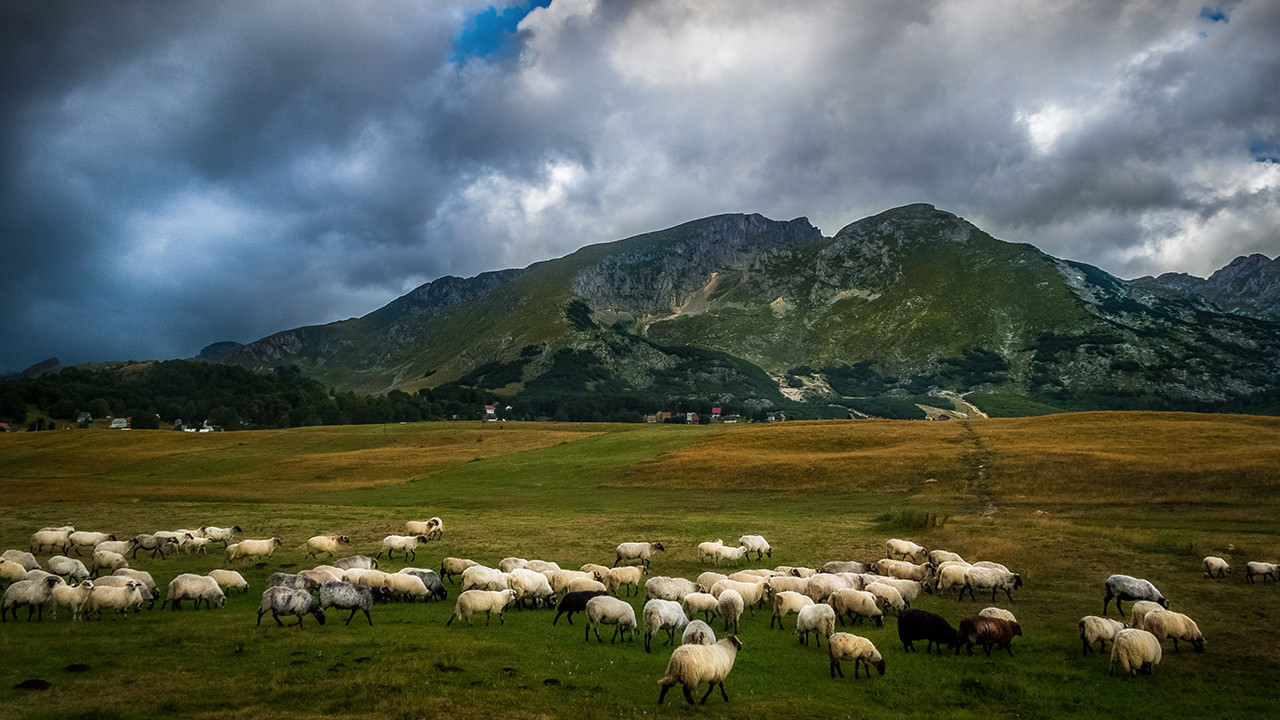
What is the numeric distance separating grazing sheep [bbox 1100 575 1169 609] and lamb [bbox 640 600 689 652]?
52.6ft

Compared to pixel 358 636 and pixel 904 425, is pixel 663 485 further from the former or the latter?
pixel 358 636

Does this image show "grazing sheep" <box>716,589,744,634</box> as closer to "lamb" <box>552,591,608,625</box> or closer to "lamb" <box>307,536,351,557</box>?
"lamb" <box>552,591,608,625</box>

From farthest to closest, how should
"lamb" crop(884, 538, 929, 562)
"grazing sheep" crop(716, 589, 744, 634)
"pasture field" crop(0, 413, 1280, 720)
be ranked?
"lamb" crop(884, 538, 929, 562), "grazing sheep" crop(716, 589, 744, 634), "pasture field" crop(0, 413, 1280, 720)

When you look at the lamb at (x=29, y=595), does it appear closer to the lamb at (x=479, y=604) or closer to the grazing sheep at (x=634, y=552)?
the lamb at (x=479, y=604)

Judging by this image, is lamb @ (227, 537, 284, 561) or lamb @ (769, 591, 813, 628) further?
lamb @ (227, 537, 284, 561)

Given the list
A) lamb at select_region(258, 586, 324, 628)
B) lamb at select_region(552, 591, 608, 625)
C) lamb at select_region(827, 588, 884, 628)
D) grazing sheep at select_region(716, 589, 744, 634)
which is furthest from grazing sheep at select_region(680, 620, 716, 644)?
lamb at select_region(258, 586, 324, 628)

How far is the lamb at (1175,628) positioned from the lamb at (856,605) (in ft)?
25.1

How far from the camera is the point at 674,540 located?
42.0 meters

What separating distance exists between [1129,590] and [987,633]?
915 centimetres

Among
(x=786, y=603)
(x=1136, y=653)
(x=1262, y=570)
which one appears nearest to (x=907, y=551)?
(x=786, y=603)

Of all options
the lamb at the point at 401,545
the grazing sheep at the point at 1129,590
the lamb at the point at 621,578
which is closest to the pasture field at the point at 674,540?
the grazing sheep at the point at 1129,590

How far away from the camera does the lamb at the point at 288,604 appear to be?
2219 centimetres

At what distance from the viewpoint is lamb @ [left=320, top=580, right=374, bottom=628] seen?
77.0 ft

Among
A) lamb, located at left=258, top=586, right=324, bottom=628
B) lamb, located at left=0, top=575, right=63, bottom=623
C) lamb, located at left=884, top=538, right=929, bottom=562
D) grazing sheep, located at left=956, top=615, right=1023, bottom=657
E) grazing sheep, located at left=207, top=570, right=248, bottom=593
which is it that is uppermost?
lamb, located at left=0, top=575, right=63, bottom=623
